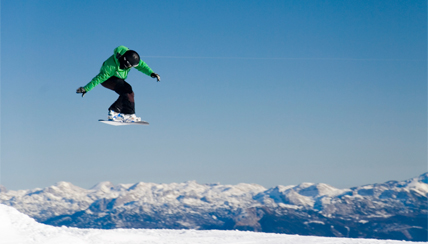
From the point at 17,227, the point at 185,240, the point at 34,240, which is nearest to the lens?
the point at 34,240

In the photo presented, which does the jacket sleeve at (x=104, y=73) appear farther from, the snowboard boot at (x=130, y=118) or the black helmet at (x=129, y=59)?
the snowboard boot at (x=130, y=118)

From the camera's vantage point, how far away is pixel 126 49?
17969 mm

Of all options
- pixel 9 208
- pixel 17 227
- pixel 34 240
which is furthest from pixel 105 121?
pixel 9 208

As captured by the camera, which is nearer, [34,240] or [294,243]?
[34,240]

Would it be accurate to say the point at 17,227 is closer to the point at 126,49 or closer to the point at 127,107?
the point at 127,107

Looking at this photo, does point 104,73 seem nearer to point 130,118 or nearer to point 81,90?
point 81,90

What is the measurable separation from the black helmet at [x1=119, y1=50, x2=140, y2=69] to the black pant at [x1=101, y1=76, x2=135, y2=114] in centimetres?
139

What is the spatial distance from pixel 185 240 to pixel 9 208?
13.2 m

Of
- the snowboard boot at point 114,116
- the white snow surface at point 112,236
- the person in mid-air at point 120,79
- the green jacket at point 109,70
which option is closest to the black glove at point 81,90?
the person in mid-air at point 120,79

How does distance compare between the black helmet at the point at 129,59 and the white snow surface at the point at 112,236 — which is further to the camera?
the white snow surface at the point at 112,236

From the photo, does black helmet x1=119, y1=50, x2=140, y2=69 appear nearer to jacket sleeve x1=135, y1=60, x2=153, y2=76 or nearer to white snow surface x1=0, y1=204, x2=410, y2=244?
jacket sleeve x1=135, y1=60, x2=153, y2=76

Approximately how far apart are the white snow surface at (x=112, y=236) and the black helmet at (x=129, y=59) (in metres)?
16.0

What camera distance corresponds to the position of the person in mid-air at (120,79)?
58.6 feet

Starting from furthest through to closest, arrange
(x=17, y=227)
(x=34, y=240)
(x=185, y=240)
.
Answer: (x=185, y=240)
(x=17, y=227)
(x=34, y=240)
